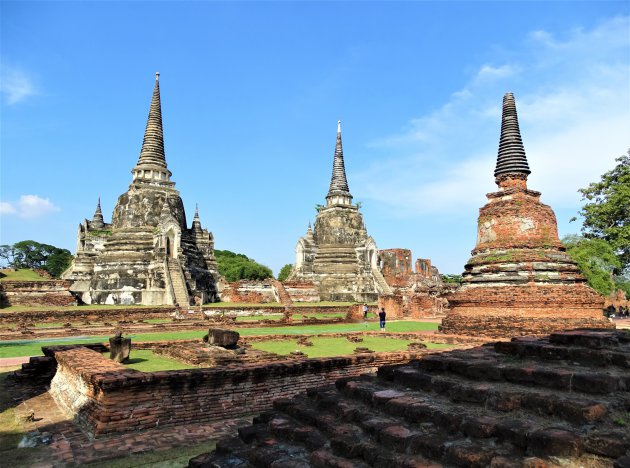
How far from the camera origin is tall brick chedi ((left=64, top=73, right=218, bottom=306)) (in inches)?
1127

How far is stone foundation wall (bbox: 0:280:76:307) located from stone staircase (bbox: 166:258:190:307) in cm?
544

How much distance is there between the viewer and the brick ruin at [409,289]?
2866 centimetres

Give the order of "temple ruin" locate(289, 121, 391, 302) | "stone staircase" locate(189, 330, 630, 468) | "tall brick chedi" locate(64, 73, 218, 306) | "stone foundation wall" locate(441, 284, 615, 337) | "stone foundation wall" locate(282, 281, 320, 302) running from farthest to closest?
"temple ruin" locate(289, 121, 391, 302), "stone foundation wall" locate(282, 281, 320, 302), "tall brick chedi" locate(64, 73, 218, 306), "stone foundation wall" locate(441, 284, 615, 337), "stone staircase" locate(189, 330, 630, 468)

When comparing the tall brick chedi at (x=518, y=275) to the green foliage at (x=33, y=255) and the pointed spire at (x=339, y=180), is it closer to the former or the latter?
the pointed spire at (x=339, y=180)

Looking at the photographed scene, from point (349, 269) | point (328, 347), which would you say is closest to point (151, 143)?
point (349, 269)

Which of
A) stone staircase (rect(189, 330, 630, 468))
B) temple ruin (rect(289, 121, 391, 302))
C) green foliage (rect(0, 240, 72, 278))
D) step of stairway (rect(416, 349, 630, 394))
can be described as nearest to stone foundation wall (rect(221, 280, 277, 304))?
temple ruin (rect(289, 121, 391, 302))

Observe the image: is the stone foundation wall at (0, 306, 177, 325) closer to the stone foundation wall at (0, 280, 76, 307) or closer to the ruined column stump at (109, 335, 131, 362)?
the stone foundation wall at (0, 280, 76, 307)

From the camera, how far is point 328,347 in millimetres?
12641

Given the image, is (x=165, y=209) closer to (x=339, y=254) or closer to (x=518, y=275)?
(x=339, y=254)

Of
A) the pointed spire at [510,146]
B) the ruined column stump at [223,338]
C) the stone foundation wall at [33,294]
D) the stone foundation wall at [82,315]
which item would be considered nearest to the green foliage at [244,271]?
the stone foundation wall at [33,294]

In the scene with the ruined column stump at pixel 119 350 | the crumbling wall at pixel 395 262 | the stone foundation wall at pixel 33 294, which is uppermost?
the crumbling wall at pixel 395 262

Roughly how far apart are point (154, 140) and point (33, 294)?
13.7 m

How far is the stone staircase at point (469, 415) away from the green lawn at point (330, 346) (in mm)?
5417

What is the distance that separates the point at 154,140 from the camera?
3447cm
